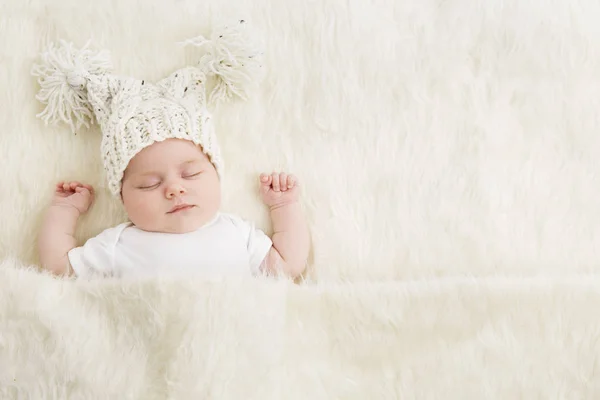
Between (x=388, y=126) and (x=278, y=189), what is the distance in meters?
0.28

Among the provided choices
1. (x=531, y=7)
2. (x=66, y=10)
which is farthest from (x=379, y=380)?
(x=66, y=10)

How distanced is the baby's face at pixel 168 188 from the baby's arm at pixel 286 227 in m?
0.13

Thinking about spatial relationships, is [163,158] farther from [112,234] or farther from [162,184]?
[112,234]

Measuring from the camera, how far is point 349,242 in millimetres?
1237

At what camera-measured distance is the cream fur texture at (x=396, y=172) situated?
1001mm

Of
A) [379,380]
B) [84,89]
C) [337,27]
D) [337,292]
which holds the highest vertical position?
[337,27]

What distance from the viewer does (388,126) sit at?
1.31 metres

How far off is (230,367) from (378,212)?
48 centimetres

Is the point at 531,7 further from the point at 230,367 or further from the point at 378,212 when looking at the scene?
the point at 230,367

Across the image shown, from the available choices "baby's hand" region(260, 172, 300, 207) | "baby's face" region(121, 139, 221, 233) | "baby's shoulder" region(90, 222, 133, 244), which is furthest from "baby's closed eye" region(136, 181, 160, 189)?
"baby's hand" region(260, 172, 300, 207)

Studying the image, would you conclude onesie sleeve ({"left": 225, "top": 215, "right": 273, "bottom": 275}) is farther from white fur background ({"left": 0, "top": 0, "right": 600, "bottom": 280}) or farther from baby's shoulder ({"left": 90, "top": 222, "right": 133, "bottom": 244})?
baby's shoulder ({"left": 90, "top": 222, "right": 133, "bottom": 244})

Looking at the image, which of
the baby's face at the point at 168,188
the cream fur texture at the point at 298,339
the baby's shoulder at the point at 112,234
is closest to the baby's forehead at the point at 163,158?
the baby's face at the point at 168,188

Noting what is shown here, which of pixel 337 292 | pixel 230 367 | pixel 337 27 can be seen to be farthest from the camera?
pixel 337 27

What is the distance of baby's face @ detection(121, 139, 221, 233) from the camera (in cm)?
115
